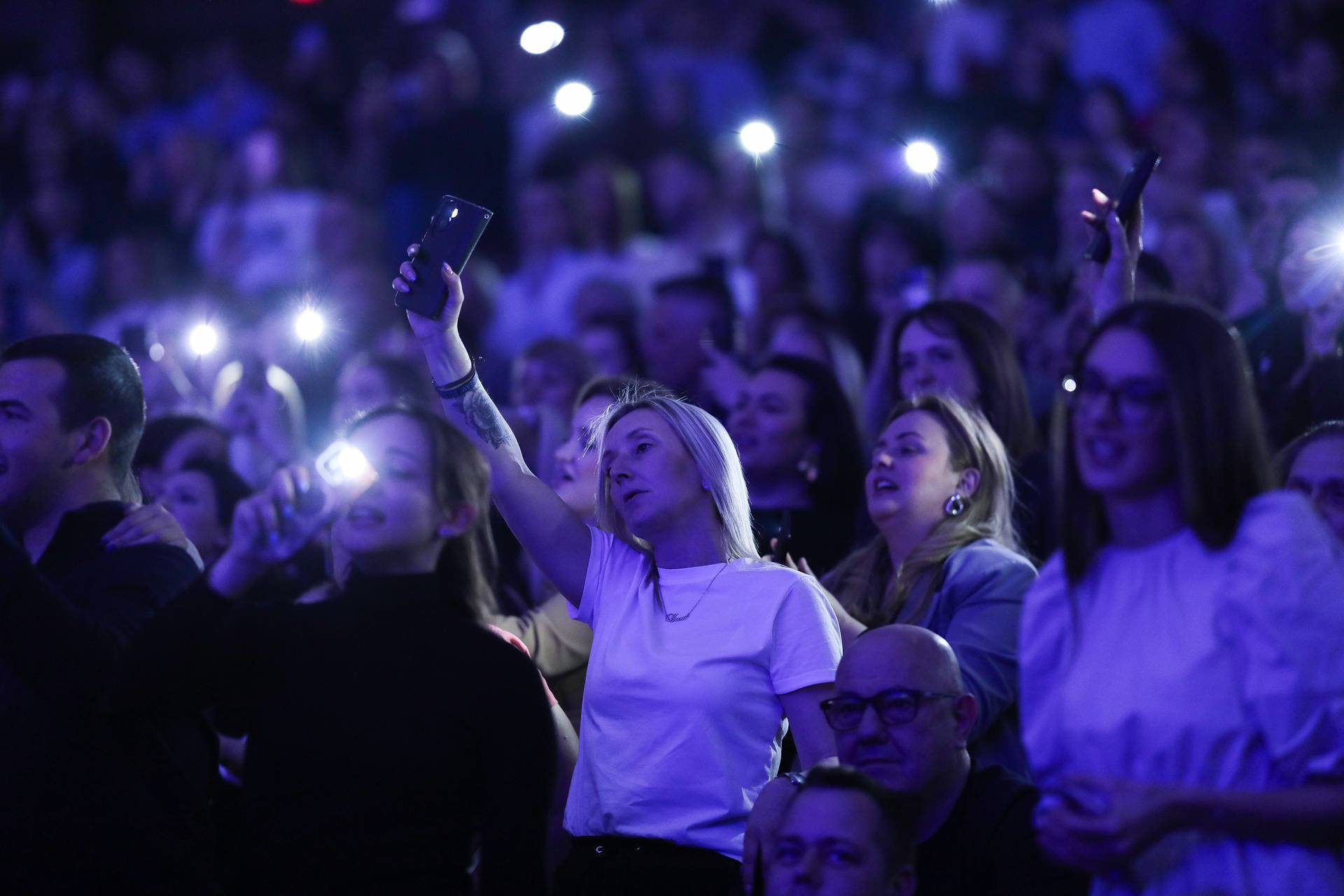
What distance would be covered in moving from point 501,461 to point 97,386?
86 centimetres

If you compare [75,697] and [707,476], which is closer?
[75,697]

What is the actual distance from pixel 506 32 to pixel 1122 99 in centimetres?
438

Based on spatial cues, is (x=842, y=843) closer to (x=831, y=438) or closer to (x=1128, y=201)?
(x=1128, y=201)

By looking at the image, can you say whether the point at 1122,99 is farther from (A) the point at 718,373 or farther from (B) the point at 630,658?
(B) the point at 630,658

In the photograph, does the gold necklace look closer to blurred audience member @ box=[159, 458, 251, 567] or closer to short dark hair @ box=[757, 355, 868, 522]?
short dark hair @ box=[757, 355, 868, 522]

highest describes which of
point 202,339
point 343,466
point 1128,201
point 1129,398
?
point 202,339

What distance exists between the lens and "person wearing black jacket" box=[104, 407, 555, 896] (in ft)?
8.62

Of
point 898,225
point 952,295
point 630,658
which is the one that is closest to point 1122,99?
point 898,225

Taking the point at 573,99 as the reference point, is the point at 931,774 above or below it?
below

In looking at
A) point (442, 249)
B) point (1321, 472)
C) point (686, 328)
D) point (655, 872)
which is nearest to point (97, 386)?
point (442, 249)

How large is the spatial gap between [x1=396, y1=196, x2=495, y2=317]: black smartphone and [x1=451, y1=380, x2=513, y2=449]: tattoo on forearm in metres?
0.18

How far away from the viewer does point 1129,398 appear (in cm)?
228

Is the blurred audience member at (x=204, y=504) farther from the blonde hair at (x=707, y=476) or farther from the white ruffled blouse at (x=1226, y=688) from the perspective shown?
the white ruffled blouse at (x=1226, y=688)

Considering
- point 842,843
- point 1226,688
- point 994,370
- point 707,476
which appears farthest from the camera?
point 994,370
